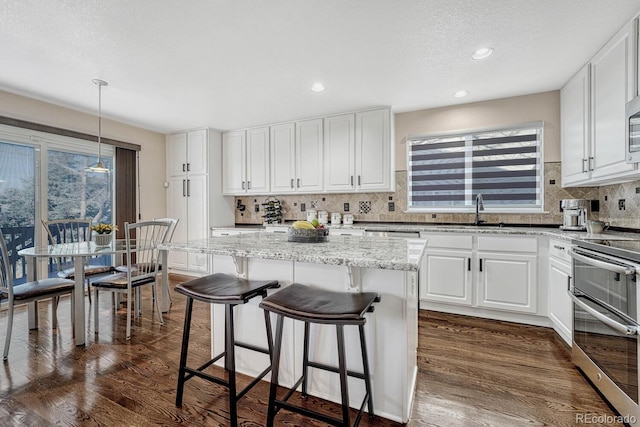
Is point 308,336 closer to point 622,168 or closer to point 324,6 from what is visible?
point 324,6

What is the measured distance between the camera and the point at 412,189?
3920mm

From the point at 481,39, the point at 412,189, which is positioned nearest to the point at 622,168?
the point at 481,39

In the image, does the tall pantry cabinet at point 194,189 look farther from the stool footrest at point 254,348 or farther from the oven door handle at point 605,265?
the oven door handle at point 605,265

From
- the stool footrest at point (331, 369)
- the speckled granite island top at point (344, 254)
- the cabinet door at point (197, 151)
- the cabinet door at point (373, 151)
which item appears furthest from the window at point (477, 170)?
the cabinet door at point (197, 151)

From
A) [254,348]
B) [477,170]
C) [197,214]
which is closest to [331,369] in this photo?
[254,348]

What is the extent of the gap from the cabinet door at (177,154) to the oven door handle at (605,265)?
4949 millimetres

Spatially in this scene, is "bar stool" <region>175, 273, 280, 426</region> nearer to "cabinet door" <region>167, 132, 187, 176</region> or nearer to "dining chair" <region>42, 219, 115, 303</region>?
"dining chair" <region>42, 219, 115, 303</region>

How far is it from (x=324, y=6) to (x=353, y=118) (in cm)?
205

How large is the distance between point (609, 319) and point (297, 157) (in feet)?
11.6

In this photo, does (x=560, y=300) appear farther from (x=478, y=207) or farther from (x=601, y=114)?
(x=601, y=114)

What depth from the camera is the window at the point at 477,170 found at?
3.38 m

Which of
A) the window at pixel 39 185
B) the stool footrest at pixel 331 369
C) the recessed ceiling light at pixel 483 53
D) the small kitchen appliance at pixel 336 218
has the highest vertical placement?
the recessed ceiling light at pixel 483 53

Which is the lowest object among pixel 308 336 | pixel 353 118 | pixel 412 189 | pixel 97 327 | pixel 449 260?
pixel 97 327

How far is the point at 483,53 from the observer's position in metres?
2.42
